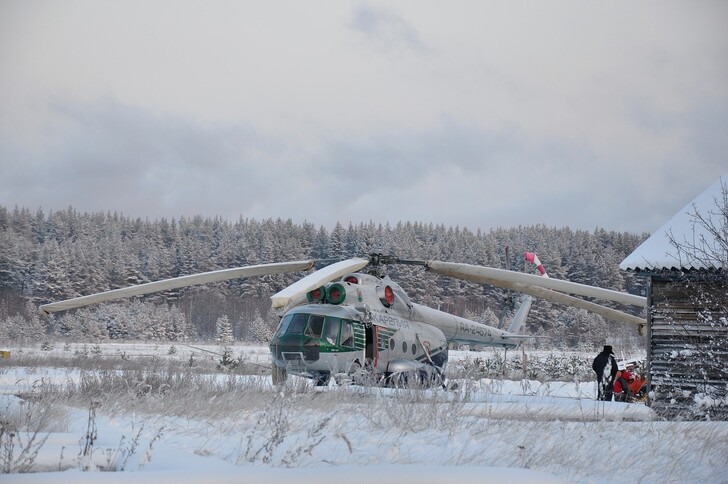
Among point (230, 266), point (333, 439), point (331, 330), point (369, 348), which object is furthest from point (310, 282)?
point (230, 266)

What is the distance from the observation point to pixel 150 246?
4013 inches

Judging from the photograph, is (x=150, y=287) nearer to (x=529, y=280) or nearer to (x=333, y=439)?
(x=333, y=439)

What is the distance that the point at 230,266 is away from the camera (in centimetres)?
9325

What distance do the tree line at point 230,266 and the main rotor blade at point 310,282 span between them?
163 feet

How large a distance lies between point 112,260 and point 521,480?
298 feet

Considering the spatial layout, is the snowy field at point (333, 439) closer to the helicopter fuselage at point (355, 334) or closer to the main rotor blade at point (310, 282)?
the main rotor blade at point (310, 282)

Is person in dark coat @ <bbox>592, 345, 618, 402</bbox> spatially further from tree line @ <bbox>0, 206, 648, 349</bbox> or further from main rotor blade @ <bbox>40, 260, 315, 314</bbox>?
tree line @ <bbox>0, 206, 648, 349</bbox>

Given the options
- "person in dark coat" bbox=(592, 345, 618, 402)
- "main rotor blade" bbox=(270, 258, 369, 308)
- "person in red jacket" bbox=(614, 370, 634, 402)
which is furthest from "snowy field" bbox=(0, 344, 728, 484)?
"person in red jacket" bbox=(614, 370, 634, 402)

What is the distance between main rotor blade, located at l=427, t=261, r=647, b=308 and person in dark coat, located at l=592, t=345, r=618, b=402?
179 cm

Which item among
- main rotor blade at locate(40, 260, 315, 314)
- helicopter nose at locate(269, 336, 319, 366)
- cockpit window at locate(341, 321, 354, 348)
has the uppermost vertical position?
main rotor blade at locate(40, 260, 315, 314)

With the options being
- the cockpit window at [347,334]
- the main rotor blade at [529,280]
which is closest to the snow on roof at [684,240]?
the main rotor blade at [529,280]

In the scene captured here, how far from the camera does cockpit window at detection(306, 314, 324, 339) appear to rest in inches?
529

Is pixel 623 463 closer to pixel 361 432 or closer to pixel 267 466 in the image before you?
pixel 361 432

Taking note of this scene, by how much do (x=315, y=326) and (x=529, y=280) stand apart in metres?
4.54
